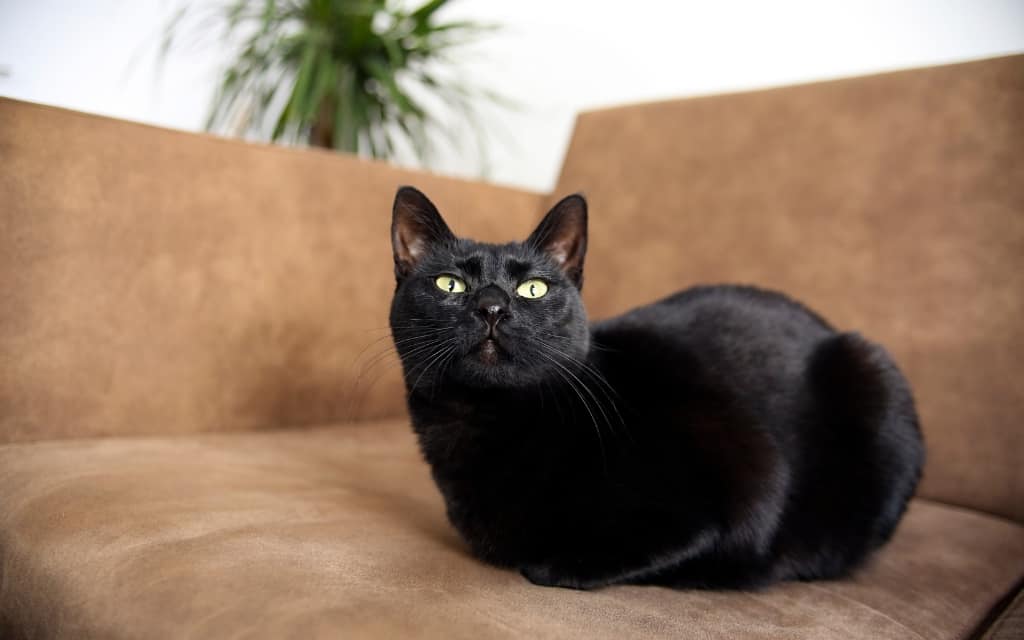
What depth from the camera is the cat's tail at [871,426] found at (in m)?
1.05

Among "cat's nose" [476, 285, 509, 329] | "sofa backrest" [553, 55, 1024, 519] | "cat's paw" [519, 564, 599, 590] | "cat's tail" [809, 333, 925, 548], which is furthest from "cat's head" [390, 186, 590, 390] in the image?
"sofa backrest" [553, 55, 1024, 519]

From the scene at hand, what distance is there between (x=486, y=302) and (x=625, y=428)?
0.26 meters

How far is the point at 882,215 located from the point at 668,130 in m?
0.55

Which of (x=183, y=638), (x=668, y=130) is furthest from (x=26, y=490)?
(x=668, y=130)

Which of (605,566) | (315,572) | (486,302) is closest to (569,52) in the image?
(486,302)

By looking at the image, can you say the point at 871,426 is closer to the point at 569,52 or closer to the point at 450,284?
the point at 450,284

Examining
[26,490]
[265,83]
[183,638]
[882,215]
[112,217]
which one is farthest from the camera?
[265,83]

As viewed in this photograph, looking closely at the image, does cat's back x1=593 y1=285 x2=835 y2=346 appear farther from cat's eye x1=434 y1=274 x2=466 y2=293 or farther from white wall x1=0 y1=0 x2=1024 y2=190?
white wall x1=0 y1=0 x2=1024 y2=190

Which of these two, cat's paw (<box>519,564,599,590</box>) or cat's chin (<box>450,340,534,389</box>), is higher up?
cat's chin (<box>450,340,534,389</box>)

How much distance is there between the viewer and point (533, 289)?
0.97 metres

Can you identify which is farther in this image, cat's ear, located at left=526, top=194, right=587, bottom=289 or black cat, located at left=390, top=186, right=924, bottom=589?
cat's ear, located at left=526, top=194, right=587, bottom=289

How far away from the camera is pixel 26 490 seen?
935 millimetres

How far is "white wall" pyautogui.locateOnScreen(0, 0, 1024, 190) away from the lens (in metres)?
1.82

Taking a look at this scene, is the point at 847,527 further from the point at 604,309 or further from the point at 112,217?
the point at 112,217
